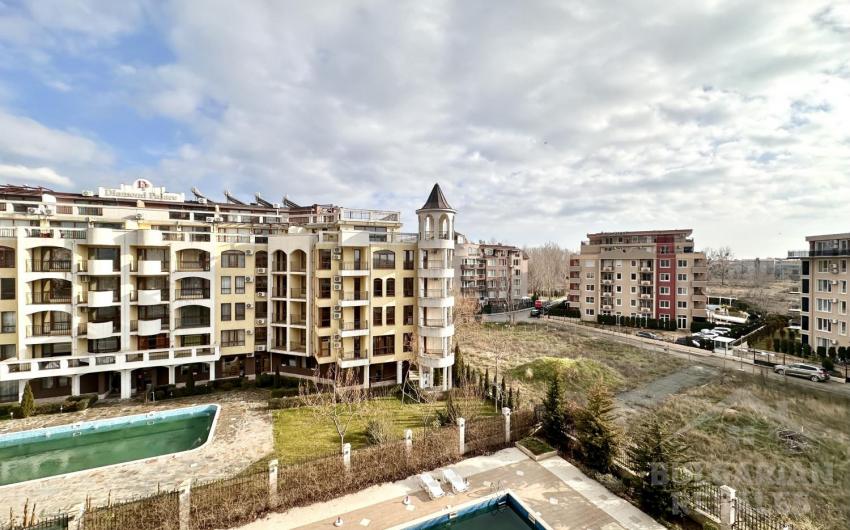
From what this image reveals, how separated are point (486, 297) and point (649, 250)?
78.6 feet

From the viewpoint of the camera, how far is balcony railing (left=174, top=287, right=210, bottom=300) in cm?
2694

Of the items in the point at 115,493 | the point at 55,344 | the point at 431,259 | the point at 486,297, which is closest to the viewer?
the point at 115,493

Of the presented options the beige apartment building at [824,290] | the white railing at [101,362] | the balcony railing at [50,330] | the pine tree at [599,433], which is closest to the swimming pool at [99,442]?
the white railing at [101,362]

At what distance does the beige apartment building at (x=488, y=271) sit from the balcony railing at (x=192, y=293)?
3656 cm

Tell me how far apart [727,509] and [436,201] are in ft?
66.7

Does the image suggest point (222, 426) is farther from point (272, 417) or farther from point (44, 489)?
point (44, 489)

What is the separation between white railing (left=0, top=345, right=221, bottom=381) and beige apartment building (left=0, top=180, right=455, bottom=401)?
0.06 metres

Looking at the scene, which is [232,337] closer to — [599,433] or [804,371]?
[599,433]

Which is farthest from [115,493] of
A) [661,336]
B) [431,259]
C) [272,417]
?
[661,336]

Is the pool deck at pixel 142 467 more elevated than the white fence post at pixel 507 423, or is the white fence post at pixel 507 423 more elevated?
the white fence post at pixel 507 423

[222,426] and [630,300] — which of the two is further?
[630,300]

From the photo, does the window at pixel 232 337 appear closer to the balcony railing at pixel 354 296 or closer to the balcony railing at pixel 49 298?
the balcony railing at pixel 354 296

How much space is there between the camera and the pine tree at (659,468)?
13.9 metres

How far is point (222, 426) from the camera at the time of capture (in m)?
21.3
